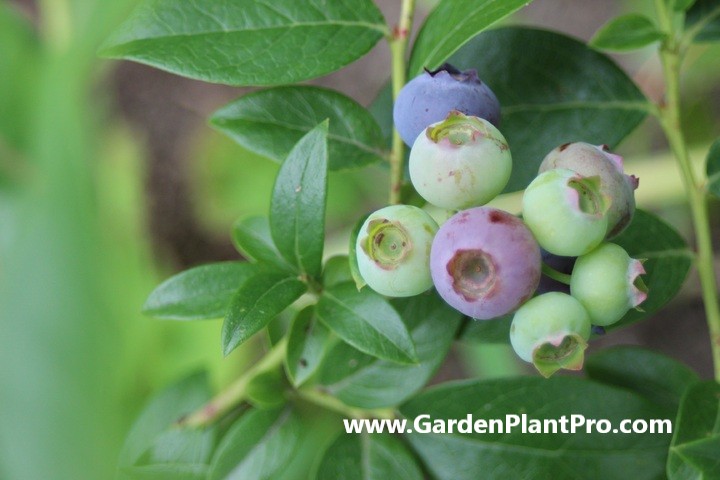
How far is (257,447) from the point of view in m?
1.03

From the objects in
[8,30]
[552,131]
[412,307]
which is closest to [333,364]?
[412,307]

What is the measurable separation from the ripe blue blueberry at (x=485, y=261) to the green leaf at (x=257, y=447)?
50cm

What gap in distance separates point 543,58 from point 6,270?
151cm

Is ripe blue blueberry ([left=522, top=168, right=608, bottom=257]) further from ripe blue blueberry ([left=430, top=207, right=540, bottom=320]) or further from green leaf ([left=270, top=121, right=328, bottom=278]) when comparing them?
green leaf ([left=270, top=121, right=328, bottom=278])

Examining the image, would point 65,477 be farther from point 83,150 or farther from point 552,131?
point 552,131

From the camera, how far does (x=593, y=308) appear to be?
0.64 m

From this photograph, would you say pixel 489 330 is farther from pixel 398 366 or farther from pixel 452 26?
pixel 452 26

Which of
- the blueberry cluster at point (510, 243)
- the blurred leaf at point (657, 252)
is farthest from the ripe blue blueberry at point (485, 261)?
the blurred leaf at point (657, 252)

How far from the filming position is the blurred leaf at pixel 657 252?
3.13 ft

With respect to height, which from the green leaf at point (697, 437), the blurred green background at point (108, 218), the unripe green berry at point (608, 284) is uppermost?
the unripe green berry at point (608, 284)

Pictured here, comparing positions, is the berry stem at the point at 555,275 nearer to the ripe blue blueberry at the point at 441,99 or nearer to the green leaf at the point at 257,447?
the ripe blue blueberry at the point at 441,99

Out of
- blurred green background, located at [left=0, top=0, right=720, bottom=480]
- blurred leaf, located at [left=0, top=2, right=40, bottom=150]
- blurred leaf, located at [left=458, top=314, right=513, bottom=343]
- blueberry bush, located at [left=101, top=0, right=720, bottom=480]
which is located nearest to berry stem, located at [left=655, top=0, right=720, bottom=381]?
blueberry bush, located at [left=101, top=0, right=720, bottom=480]

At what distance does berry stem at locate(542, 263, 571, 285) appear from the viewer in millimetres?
698

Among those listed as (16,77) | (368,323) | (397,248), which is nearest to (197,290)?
(368,323)
